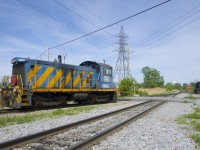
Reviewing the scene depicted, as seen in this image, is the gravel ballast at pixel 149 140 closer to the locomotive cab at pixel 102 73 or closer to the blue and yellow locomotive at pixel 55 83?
the blue and yellow locomotive at pixel 55 83

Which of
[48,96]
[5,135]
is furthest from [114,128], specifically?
[48,96]

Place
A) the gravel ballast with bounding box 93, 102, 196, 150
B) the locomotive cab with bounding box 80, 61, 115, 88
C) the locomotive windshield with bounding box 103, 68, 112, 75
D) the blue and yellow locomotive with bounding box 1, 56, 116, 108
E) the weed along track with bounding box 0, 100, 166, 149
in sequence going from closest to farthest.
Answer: the weed along track with bounding box 0, 100, 166, 149, the gravel ballast with bounding box 93, 102, 196, 150, the blue and yellow locomotive with bounding box 1, 56, 116, 108, the locomotive cab with bounding box 80, 61, 115, 88, the locomotive windshield with bounding box 103, 68, 112, 75

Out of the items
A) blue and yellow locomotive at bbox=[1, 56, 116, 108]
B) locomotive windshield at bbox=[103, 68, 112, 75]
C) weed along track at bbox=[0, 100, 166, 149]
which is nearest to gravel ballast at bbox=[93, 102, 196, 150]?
weed along track at bbox=[0, 100, 166, 149]

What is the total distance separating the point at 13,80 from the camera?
14.8 meters

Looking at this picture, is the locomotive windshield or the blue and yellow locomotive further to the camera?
the locomotive windshield

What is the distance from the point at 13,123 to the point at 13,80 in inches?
243

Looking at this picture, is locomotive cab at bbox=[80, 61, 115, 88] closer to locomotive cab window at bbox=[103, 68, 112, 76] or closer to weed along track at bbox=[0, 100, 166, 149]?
locomotive cab window at bbox=[103, 68, 112, 76]

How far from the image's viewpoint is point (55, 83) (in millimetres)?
16672

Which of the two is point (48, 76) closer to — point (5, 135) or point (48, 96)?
point (48, 96)

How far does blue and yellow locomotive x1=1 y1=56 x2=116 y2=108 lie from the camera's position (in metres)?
14.1

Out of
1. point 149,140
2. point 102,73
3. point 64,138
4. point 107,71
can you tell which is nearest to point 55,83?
point 102,73

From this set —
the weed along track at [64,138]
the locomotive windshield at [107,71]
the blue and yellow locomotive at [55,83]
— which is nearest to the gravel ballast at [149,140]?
the weed along track at [64,138]

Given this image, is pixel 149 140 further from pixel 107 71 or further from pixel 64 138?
pixel 107 71

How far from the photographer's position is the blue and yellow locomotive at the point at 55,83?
1411 cm
